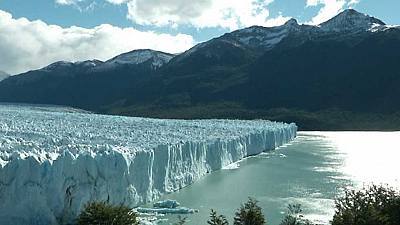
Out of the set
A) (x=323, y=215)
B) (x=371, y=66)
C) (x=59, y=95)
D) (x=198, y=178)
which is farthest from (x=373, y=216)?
(x=59, y=95)

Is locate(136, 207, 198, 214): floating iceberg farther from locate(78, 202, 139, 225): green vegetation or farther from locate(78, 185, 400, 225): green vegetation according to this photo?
locate(78, 202, 139, 225): green vegetation

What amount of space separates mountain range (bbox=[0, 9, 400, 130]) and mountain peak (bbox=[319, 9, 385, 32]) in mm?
288

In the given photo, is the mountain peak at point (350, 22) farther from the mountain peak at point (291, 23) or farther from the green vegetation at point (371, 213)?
the green vegetation at point (371, 213)

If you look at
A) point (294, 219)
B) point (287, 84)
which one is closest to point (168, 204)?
point (294, 219)

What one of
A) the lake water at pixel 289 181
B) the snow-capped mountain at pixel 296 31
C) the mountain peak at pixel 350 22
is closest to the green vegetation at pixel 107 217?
the lake water at pixel 289 181

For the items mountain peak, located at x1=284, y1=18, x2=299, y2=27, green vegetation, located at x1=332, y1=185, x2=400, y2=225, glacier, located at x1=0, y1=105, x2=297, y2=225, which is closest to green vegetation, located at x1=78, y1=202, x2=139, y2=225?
glacier, located at x1=0, y1=105, x2=297, y2=225

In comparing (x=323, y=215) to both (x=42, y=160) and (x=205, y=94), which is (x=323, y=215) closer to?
(x=42, y=160)

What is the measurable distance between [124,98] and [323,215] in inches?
5352

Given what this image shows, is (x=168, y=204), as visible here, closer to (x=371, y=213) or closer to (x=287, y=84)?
(x=371, y=213)

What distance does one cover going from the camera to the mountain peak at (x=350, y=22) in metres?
150

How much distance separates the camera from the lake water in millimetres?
23938

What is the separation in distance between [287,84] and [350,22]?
1705 inches

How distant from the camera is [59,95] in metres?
176

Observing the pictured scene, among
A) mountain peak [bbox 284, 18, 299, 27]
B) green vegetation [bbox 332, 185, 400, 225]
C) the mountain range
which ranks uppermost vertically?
mountain peak [bbox 284, 18, 299, 27]
